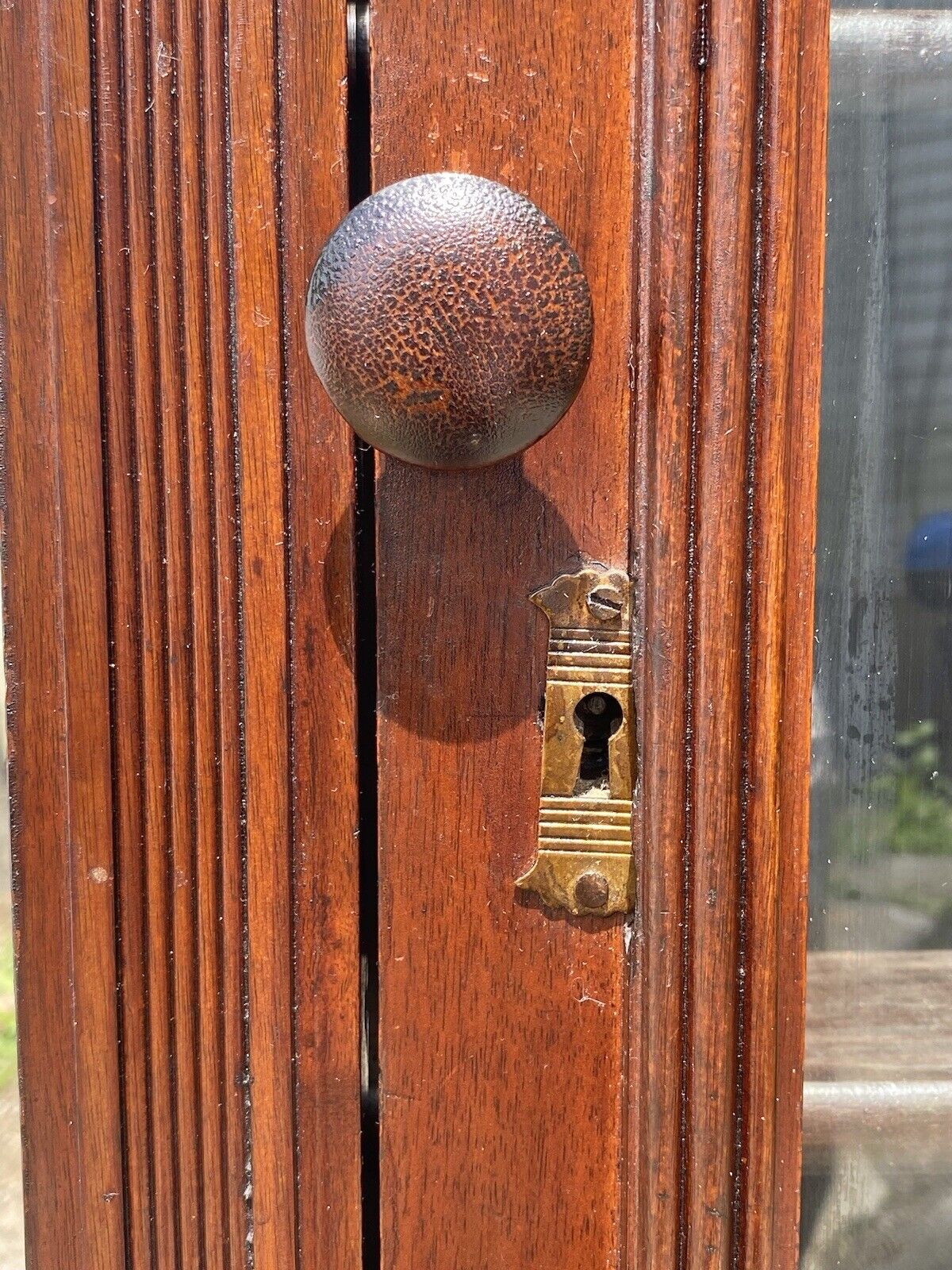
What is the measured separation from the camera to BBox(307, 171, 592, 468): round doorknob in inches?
12.0

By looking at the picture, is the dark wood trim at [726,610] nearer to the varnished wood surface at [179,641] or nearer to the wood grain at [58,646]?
the varnished wood surface at [179,641]

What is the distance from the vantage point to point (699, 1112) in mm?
395

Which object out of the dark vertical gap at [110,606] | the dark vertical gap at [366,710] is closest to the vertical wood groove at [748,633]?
the dark vertical gap at [366,710]

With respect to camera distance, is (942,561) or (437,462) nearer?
(437,462)

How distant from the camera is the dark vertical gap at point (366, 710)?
38cm

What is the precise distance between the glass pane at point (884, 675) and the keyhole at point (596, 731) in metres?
0.12

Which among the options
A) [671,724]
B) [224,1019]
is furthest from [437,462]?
[224,1019]

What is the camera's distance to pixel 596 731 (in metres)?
0.39

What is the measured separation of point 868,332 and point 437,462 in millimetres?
238

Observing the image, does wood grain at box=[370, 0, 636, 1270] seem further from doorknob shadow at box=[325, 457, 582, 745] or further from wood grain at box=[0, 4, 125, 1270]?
wood grain at box=[0, 4, 125, 1270]

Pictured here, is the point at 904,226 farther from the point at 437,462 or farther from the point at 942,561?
the point at 437,462

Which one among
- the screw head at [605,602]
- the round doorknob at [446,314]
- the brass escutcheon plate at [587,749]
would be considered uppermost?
the round doorknob at [446,314]

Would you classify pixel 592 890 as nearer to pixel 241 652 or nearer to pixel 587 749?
pixel 587 749

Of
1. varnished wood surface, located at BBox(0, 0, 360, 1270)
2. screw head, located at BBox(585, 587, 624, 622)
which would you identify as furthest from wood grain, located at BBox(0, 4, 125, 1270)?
screw head, located at BBox(585, 587, 624, 622)
